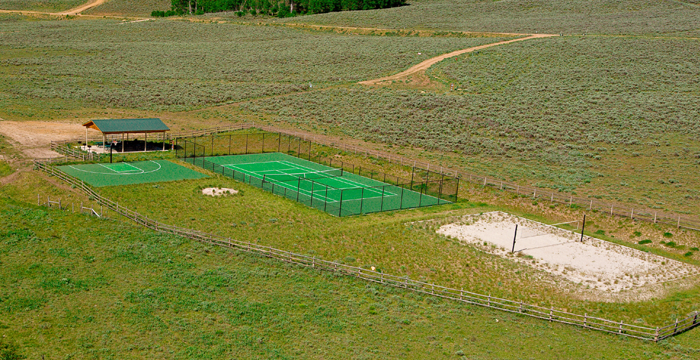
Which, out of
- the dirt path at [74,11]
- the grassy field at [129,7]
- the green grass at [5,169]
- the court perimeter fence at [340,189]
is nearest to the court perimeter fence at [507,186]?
the court perimeter fence at [340,189]

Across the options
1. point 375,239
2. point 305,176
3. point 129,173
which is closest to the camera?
point 375,239

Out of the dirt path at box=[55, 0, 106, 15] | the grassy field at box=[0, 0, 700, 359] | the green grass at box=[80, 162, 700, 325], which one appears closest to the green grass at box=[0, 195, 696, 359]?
the grassy field at box=[0, 0, 700, 359]

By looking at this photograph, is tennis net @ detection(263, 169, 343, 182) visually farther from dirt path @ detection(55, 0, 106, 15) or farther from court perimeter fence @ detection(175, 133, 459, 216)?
dirt path @ detection(55, 0, 106, 15)

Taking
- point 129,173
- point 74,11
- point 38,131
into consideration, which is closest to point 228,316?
point 129,173

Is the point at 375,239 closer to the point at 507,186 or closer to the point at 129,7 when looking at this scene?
the point at 507,186

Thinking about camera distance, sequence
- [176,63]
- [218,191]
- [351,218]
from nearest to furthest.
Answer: [351,218] → [218,191] → [176,63]
